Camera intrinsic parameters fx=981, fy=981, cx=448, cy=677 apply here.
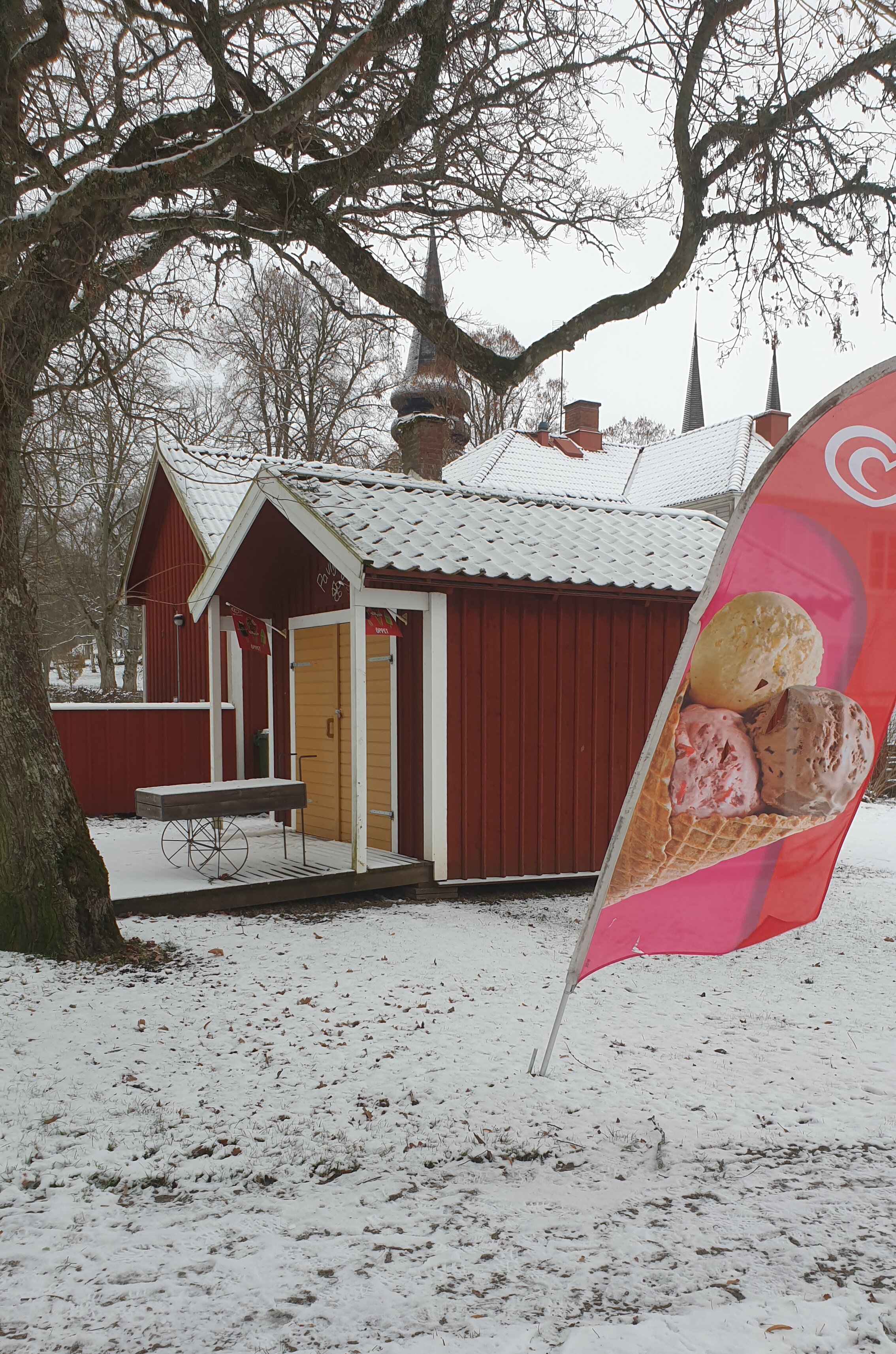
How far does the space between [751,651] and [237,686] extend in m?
10.4

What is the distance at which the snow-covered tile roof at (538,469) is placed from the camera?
89.8 feet

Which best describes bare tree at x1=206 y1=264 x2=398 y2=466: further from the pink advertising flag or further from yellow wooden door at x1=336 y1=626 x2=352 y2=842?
the pink advertising flag

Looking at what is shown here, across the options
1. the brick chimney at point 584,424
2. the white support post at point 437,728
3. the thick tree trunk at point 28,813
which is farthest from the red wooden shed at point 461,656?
the brick chimney at point 584,424

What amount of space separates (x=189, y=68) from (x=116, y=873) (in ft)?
21.8

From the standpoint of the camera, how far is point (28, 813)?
6.26 meters

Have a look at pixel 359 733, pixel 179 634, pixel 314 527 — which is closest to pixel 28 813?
pixel 359 733

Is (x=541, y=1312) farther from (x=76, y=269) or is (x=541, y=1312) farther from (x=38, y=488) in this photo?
(x=38, y=488)

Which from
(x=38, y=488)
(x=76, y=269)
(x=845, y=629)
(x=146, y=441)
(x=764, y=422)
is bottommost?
(x=845, y=629)

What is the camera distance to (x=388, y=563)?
27.1ft

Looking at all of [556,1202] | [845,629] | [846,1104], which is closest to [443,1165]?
[556,1202]

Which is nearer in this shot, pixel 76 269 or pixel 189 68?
pixel 76 269

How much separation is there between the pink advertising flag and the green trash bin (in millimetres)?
9773

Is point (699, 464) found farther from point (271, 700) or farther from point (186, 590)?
point (271, 700)

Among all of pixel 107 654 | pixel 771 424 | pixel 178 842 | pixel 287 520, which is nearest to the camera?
pixel 287 520
